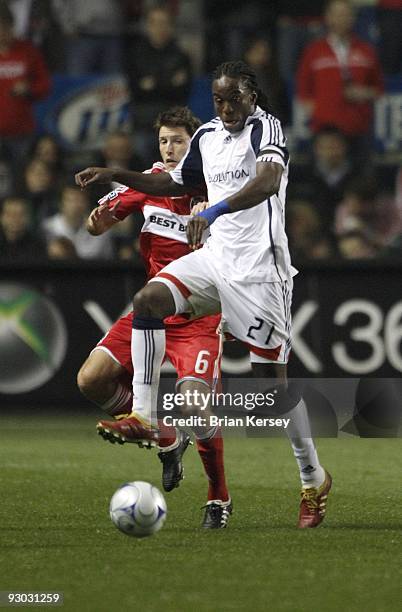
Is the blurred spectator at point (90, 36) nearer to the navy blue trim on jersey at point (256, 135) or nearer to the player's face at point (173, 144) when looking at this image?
the player's face at point (173, 144)

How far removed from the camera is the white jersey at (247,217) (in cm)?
646

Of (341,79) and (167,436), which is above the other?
(341,79)

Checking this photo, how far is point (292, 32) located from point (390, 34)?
3.11 ft

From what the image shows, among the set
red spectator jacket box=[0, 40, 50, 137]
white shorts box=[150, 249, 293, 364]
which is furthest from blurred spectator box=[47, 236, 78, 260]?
white shorts box=[150, 249, 293, 364]

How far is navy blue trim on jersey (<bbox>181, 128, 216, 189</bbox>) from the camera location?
6754 millimetres

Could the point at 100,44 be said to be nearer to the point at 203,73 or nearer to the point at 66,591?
the point at 203,73

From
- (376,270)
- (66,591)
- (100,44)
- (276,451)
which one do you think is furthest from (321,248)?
(66,591)

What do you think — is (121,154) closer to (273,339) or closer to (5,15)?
(5,15)

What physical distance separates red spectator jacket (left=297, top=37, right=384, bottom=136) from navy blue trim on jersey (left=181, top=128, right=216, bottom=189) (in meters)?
5.97

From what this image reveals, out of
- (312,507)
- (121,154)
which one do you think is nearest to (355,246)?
(121,154)

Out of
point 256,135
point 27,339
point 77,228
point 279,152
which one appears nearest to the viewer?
point 279,152

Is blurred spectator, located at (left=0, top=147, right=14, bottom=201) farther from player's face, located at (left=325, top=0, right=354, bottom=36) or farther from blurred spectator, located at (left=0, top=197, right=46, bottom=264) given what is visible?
player's face, located at (left=325, top=0, right=354, bottom=36)

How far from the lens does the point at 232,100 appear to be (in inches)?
251

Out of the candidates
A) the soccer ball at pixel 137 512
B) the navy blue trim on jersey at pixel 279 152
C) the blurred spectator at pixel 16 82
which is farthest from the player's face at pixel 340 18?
the soccer ball at pixel 137 512
